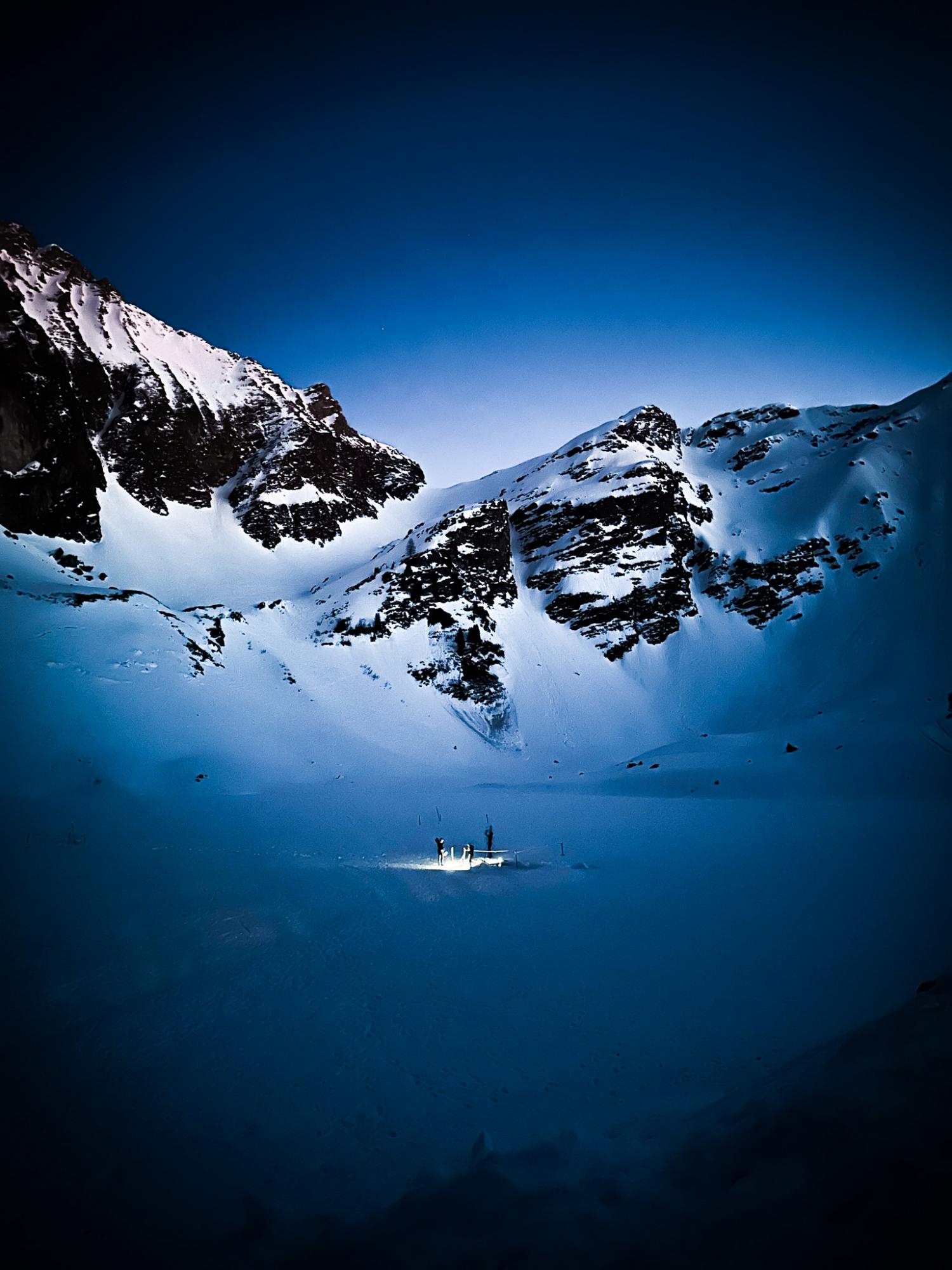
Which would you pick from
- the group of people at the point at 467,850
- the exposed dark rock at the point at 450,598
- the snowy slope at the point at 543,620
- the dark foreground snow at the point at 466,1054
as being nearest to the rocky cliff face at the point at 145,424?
the snowy slope at the point at 543,620

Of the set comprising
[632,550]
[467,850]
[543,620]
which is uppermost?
[632,550]

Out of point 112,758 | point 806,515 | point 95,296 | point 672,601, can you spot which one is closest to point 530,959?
point 112,758

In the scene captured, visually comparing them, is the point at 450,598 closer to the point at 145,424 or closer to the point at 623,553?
the point at 623,553

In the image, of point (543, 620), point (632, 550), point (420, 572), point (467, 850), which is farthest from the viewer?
point (632, 550)

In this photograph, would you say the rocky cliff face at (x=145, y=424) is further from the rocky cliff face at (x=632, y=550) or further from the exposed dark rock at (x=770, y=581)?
the exposed dark rock at (x=770, y=581)

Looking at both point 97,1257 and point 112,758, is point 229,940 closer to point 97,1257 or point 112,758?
point 97,1257

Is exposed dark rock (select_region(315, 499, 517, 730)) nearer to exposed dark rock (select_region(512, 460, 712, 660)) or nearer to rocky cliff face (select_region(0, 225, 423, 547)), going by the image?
exposed dark rock (select_region(512, 460, 712, 660))

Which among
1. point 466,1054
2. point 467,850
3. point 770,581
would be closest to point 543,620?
point 770,581

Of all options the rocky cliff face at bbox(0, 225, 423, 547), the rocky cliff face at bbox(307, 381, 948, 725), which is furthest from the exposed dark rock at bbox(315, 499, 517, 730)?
the rocky cliff face at bbox(0, 225, 423, 547)
